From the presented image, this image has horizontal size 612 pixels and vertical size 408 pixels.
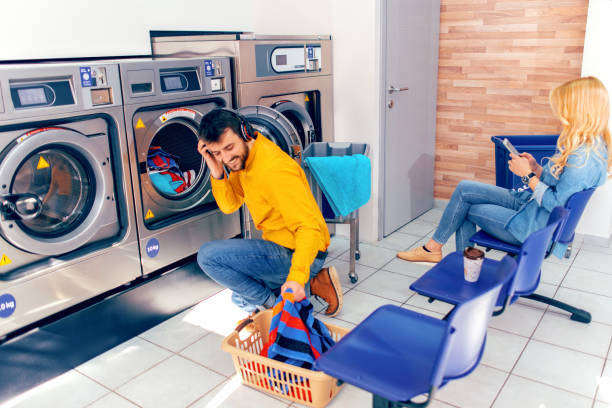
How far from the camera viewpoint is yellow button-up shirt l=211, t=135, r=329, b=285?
218cm

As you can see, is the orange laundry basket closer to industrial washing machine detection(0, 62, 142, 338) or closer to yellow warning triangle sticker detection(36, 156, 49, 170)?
industrial washing machine detection(0, 62, 142, 338)

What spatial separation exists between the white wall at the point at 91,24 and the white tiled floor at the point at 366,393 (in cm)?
151

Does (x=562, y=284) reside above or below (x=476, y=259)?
below

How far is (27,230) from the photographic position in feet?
7.54

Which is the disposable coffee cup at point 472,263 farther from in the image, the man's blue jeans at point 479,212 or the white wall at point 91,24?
the white wall at point 91,24

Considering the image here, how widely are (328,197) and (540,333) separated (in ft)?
4.35

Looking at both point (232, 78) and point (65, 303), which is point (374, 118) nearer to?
point (232, 78)

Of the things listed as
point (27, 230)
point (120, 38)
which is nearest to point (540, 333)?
point (27, 230)

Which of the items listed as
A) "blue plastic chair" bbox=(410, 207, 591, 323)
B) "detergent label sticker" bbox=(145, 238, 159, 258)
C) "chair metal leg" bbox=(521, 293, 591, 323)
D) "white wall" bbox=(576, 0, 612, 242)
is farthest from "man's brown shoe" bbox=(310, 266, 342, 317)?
"white wall" bbox=(576, 0, 612, 242)

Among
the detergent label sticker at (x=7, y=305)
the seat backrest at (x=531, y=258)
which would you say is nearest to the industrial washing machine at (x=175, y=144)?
the detergent label sticker at (x=7, y=305)

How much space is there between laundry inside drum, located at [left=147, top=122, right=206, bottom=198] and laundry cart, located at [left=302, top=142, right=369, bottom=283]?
2.13 ft

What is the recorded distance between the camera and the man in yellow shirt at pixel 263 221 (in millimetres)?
2232

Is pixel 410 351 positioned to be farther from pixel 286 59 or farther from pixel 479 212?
pixel 286 59

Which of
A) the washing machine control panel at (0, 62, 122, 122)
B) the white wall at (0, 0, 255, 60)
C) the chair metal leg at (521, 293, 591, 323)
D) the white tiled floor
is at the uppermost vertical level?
the white wall at (0, 0, 255, 60)
